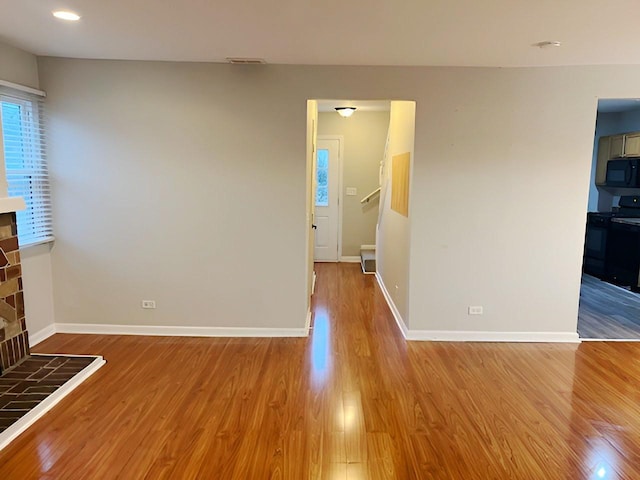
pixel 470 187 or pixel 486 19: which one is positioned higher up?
pixel 486 19

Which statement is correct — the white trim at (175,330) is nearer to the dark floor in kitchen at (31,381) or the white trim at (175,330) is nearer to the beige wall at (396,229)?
the dark floor in kitchen at (31,381)

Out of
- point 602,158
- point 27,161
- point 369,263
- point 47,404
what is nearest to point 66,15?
point 27,161

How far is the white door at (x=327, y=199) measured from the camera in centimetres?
765

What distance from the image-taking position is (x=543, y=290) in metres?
4.11

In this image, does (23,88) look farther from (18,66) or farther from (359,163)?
(359,163)

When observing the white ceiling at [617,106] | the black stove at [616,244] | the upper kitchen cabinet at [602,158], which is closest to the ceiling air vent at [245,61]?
the white ceiling at [617,106]

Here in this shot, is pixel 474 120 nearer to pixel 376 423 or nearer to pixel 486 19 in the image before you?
pixel 486 19

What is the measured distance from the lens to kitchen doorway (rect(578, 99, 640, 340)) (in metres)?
5.47

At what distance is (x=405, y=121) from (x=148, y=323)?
3.25 metres

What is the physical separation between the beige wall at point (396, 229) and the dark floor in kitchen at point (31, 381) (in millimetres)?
2903

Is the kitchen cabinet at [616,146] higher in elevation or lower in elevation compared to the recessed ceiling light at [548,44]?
lower

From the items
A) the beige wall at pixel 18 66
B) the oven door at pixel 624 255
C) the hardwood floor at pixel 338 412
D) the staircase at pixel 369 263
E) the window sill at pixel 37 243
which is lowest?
the hardwood floor at pixel 338 412

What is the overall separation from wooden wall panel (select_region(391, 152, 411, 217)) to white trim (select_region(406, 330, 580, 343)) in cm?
116

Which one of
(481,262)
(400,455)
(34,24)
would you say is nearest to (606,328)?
(481,262)
